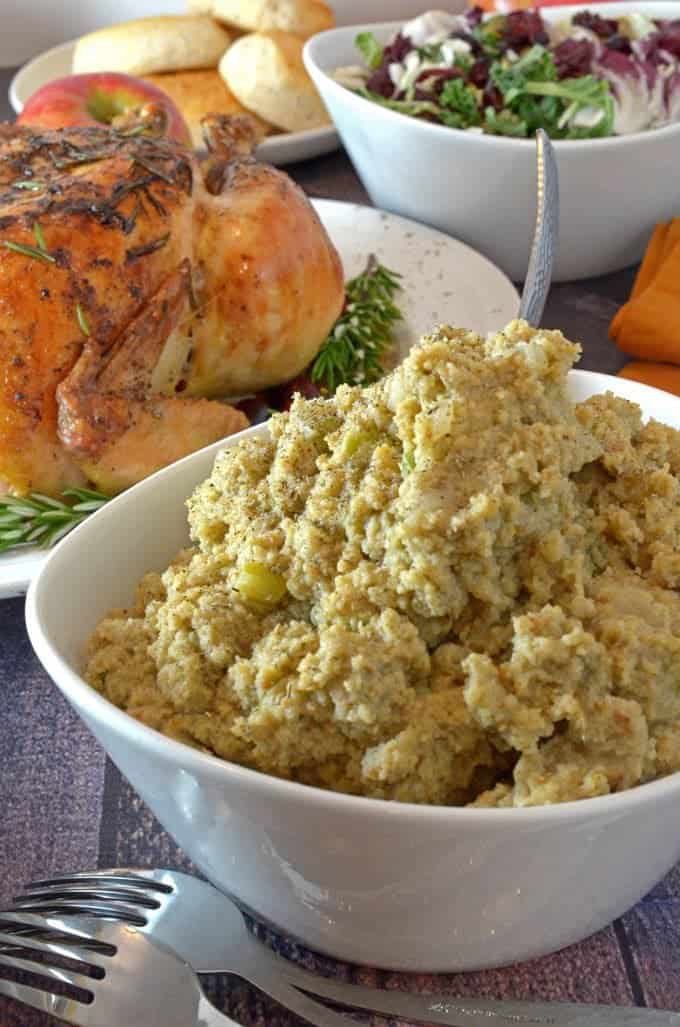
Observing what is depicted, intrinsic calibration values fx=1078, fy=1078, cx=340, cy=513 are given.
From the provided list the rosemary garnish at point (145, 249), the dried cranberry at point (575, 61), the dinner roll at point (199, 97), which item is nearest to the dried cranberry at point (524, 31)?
the dried cranberry at point (575, 61)

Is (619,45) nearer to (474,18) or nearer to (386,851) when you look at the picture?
(474,18)

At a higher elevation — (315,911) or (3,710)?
(315,911)

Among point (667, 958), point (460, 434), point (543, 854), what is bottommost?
point (667, 958)

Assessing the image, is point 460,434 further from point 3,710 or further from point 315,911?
point 3,710

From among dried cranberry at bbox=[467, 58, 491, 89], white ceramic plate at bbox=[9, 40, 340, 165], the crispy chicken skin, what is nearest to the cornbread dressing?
the crispy chicken skin

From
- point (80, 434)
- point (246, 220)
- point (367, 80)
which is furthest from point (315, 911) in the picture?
point (367, 80)

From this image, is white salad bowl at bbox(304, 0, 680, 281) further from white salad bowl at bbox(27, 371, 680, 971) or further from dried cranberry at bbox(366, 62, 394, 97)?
white salad bowl at bbox(27, 371, 680, 971)
